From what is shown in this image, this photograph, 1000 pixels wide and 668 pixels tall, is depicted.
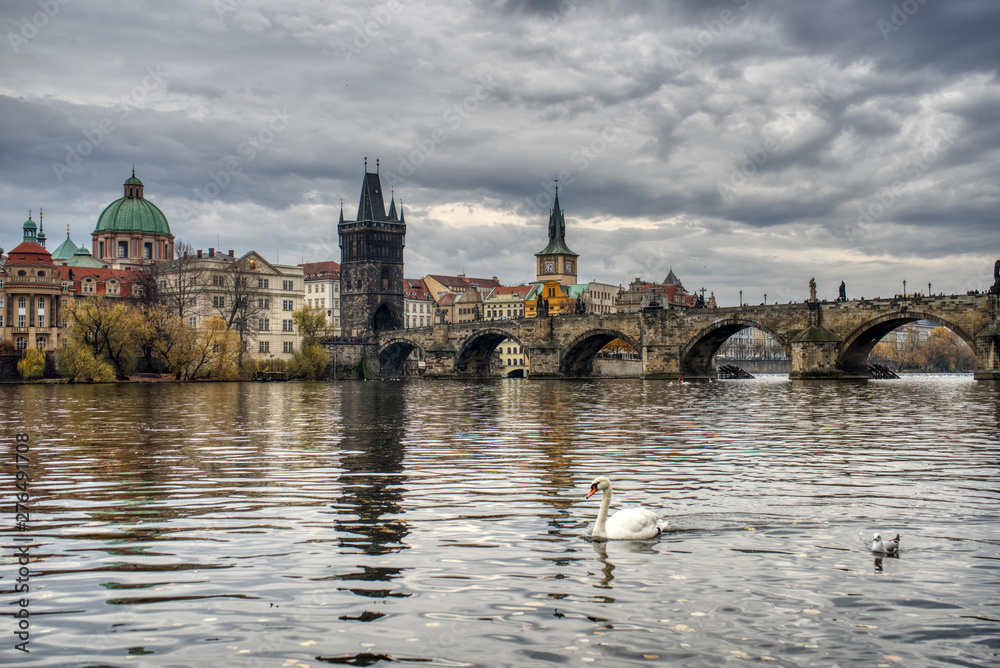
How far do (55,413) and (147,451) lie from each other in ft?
48.2

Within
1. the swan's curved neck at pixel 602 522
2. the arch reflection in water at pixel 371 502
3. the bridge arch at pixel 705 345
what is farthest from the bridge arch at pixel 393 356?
the swan's curved neck at pixel 602 522

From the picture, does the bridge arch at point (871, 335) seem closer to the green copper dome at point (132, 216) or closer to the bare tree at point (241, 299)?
the bare tree at point (241, 299)

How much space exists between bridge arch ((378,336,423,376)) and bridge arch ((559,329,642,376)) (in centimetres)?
2856

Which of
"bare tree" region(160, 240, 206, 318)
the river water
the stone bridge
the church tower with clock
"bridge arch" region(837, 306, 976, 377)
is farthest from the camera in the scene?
the church tower with clock

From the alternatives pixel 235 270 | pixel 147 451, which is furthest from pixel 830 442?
pixel 235 270

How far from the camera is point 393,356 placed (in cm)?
11331

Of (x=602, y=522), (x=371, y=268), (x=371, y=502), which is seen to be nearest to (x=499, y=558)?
(x=602, y=522)

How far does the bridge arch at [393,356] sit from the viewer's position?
111 m

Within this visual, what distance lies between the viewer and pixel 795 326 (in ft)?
207

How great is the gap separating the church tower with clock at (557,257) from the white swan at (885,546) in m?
153

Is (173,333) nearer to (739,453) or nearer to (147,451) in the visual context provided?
(147,451)

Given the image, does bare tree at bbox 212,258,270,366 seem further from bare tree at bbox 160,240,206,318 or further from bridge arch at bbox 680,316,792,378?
bridge arch at bbox 680,316,792,378

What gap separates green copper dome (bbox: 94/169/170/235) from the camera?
12031 centimetres

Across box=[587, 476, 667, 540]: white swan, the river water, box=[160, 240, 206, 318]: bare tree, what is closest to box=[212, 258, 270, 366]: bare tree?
box=[160, 240, 206, 318]: bare tree
